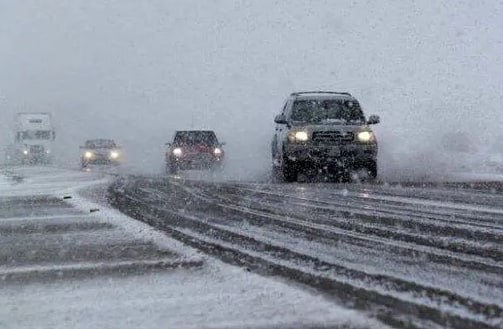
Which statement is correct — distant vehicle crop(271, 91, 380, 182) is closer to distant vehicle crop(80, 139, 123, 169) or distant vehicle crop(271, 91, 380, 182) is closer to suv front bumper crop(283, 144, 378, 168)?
suv front bumper crop(283, 144, 378, 168)

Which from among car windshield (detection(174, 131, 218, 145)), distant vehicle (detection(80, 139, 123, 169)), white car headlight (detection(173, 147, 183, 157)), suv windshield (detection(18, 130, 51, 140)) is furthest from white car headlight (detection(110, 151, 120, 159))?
suv windshield (detection(18, 130, 51, 140))

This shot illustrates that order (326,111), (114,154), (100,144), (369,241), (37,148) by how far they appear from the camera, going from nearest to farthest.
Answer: (369,241) < (326,111) < (114,154) < (100,144) < (37,148)

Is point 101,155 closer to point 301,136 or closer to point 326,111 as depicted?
point 326,111

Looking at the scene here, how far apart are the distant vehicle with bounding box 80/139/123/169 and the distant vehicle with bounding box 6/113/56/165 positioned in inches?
453

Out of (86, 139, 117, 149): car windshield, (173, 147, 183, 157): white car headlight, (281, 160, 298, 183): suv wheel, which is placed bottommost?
(281, 160, 298, 183): suv wheel

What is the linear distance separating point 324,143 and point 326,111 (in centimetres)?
125

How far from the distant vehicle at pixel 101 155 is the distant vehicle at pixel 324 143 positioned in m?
20.9

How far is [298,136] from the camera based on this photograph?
14.9 m

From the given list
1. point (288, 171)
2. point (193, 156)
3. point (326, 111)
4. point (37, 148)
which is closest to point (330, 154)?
point (288, 171)

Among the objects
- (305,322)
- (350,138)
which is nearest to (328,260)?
(305,322)

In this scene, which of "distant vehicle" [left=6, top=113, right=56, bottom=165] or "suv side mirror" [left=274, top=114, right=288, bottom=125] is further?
"distant vehicle" [left=6, top=113, right=56, bottom=165]

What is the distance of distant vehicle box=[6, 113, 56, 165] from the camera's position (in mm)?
46281

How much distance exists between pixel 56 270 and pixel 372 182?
10.8 meters

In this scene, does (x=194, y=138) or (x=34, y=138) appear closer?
(x=194, y=138)
